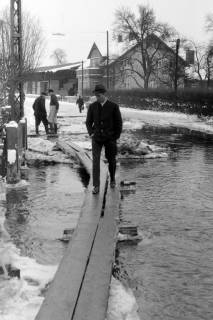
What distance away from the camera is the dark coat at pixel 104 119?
8.01 m

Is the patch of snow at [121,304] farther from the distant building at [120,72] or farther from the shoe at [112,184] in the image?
the distant building at [120,72]

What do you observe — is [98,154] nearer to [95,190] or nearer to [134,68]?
[95,190]

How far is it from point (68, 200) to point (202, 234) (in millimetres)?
2786

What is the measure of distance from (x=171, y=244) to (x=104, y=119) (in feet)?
8.60

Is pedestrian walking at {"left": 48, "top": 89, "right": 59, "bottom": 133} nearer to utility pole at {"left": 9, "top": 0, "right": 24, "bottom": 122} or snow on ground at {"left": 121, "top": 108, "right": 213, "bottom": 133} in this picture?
utility pole at {"left": 9, "top": 0, "right": 24, "bottom": 122}

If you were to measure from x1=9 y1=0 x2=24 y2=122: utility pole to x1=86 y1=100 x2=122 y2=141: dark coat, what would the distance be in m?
9.69

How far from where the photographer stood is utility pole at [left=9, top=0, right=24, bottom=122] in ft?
56.4

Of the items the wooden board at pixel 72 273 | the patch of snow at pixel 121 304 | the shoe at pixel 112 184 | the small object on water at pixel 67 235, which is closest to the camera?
the wooden board at pixel 72 273

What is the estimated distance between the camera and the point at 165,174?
11.0m

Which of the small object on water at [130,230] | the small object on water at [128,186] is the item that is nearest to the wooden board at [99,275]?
the small object on water at [130,230]

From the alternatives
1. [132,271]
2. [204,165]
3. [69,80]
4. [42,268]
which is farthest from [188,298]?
[69,80]

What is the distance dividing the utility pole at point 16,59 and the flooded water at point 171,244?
7855 mm

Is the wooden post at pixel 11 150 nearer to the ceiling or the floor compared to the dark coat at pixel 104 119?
nearer to the floor

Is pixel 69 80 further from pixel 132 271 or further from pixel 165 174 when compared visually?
pixel 132 271
